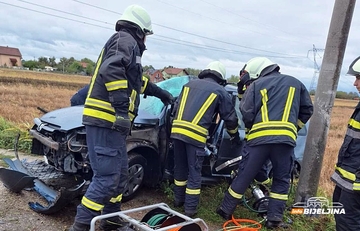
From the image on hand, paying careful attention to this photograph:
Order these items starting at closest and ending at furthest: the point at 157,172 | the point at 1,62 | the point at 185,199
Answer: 1. the point at 185,199
2. the point at 157,172
3. the point at 1,62

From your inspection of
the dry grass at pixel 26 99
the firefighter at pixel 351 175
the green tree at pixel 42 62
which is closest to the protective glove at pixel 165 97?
the firefighter at pixel 351 175

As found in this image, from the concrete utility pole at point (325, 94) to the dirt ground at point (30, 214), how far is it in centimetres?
150

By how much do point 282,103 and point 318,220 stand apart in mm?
A: 1799

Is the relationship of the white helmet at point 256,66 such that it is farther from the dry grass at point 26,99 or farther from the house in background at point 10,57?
the house in background at point 10,57

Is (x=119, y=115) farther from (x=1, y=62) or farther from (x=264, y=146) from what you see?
(x=1, y=62)

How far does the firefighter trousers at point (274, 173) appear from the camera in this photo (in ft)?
13.3

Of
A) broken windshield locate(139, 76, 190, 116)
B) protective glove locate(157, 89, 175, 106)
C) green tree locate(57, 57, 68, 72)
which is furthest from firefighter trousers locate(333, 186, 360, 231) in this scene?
green tree locate(57, 57, 68, 72)

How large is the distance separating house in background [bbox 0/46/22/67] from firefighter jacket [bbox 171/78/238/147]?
288 feet

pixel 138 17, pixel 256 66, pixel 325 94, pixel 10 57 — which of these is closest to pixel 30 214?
pixel 138 17

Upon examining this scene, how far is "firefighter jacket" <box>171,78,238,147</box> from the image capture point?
Answer: 4164 millimetres

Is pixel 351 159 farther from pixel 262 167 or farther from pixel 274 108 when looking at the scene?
pixel 262 167

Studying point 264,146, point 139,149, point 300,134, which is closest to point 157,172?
point 139,149

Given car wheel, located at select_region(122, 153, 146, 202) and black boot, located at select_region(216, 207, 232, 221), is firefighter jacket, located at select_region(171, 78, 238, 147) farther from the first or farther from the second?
black boot, located at select_region(216, 207, 232, 221)

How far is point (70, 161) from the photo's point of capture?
404 cm
